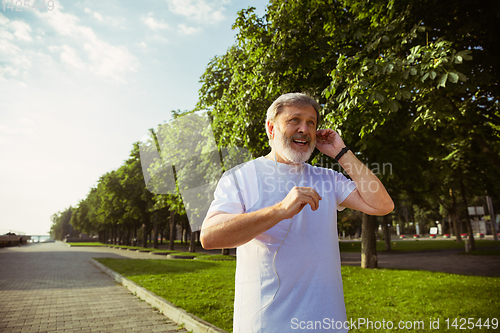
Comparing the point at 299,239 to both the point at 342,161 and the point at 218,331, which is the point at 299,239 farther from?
the point at 218,331

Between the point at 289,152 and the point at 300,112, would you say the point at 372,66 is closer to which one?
the point at 300,112

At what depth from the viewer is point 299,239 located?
1712 mm

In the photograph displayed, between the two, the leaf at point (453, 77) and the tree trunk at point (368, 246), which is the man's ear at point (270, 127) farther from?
the tree trunk at point (368, 246)

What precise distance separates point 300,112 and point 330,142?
1.21 ft

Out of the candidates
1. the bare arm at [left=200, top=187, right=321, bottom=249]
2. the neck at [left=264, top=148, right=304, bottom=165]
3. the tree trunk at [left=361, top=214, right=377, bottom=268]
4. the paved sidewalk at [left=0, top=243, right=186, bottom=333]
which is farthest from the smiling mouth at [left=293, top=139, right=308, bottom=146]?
the tree trunk at [left=361, top=214, right=377, bottom=268]

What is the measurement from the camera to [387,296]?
7953mm

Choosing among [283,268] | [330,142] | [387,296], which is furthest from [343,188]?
[387,296]

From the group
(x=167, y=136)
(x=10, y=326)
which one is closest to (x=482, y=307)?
(x=10, y=326)

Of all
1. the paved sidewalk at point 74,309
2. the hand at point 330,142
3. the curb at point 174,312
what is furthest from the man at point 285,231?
the paved sidewalk at point 74,309

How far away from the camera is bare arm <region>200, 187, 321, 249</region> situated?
4.81 feet

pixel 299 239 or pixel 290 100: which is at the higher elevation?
pixel 290 100

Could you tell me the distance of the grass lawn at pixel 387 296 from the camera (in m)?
6.24

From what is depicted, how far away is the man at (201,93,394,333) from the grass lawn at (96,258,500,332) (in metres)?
4.23

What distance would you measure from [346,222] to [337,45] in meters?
43.0
